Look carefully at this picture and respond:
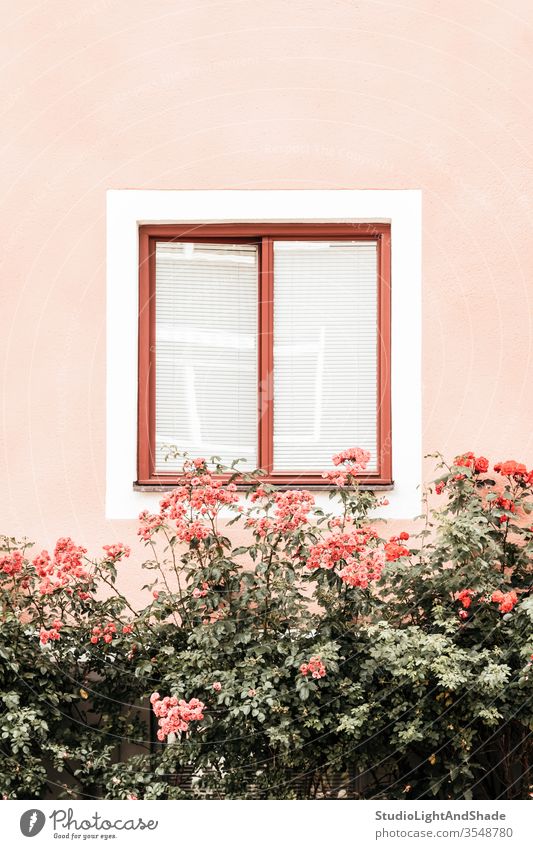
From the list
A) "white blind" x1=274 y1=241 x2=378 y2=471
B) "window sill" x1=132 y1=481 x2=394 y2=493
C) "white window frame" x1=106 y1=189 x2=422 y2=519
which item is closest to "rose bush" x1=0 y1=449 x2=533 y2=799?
"window sill" x1=132 y1=481 x2=394 y2=493

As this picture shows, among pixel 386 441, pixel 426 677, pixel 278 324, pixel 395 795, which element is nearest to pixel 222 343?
pixel 278 324

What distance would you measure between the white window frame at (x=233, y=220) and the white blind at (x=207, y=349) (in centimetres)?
17

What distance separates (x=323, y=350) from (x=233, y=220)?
2.75 feet

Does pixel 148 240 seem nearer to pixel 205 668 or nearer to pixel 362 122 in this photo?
pixel 362 122

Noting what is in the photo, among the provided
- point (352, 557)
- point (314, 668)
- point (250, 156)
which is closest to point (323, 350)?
point (250, 156)

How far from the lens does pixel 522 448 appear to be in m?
5.91

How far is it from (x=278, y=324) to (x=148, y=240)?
0.83 meters

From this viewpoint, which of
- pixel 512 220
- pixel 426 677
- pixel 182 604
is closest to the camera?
pixel 426 677

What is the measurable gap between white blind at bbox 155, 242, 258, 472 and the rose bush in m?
0.49

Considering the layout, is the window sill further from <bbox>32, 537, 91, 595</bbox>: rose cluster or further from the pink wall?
<bbox>32, 537, 91, 595</bbox>: rose cluster

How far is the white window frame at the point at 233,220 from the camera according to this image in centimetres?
593

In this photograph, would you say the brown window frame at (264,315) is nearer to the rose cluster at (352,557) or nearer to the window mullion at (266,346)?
the window mullion at (266,346)

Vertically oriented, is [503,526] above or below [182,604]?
above

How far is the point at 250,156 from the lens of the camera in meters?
5.98
